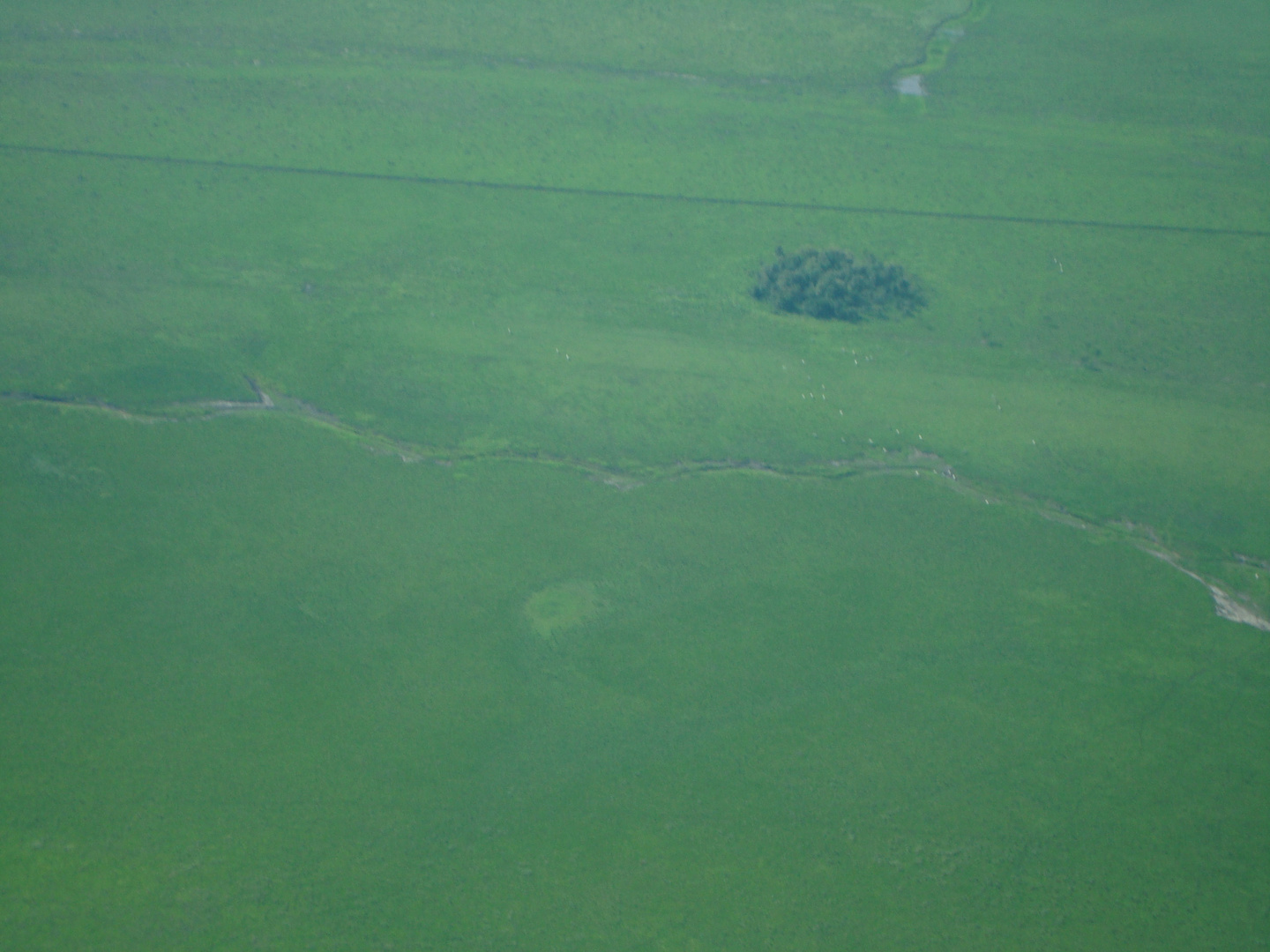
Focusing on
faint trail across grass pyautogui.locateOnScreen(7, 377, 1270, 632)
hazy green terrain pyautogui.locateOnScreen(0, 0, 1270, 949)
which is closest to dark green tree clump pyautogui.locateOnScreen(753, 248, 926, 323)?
hazy green terrain pyautogui.locateOnScreen(0, 0, 1270, 949)

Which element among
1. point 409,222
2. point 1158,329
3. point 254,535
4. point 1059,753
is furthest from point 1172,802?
point 409,222

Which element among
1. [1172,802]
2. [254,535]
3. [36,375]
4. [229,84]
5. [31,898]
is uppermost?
[229,84]

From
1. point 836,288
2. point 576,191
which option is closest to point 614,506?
point 836,288

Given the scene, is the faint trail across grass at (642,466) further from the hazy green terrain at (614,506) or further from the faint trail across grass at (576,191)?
the faint trail across grass at (576,191)

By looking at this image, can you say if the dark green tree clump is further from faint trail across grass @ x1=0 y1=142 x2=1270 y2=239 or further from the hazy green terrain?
faint trail across grass @ x1=0 y1=142 x2=1270 y2=239

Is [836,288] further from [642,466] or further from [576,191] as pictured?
[576,191]

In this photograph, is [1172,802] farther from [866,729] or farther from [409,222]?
[409,222]

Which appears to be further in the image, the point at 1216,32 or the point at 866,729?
the point at 1216,32
